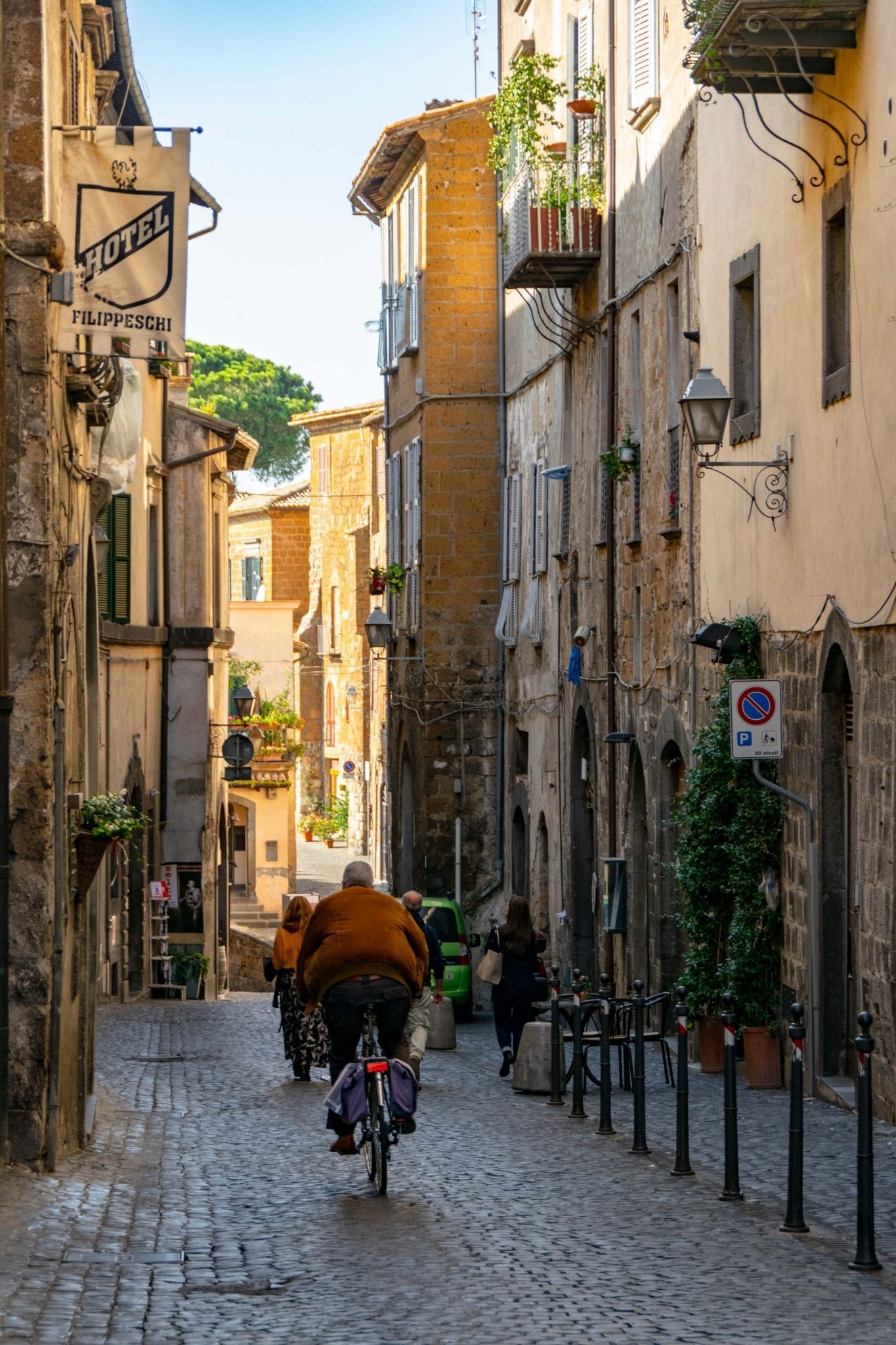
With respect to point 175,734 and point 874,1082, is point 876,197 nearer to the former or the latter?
point 874,1082

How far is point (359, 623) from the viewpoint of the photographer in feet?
219

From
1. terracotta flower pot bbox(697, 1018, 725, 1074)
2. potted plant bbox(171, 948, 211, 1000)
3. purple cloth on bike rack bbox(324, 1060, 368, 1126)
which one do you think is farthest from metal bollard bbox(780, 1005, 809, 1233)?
potted plant bbox(171, 948, 211, 1000)

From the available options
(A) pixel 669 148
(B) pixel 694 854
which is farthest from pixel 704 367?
(A) pixel 669 148

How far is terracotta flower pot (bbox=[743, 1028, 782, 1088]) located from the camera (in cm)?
1453

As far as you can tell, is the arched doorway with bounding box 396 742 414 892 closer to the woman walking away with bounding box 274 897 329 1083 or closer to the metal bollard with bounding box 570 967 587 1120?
the woman walking away with bounding box 274 897 329 1083

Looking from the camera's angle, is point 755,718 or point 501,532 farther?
point 501,532

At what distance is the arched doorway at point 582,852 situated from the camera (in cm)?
2412

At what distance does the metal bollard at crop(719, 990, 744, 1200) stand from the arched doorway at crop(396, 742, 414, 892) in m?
24.7

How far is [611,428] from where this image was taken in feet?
72.8

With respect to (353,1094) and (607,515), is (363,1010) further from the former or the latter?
(607,515)

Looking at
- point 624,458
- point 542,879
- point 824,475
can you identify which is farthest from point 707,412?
point 542,879

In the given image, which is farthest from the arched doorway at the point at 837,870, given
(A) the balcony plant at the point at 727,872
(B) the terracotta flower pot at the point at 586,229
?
(B) the terracotta flower pot at the point at 586,229

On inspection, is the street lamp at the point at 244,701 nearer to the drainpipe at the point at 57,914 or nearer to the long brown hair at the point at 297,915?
the long brown hair at the point at 297,915

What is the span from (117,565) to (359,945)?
1957cm
